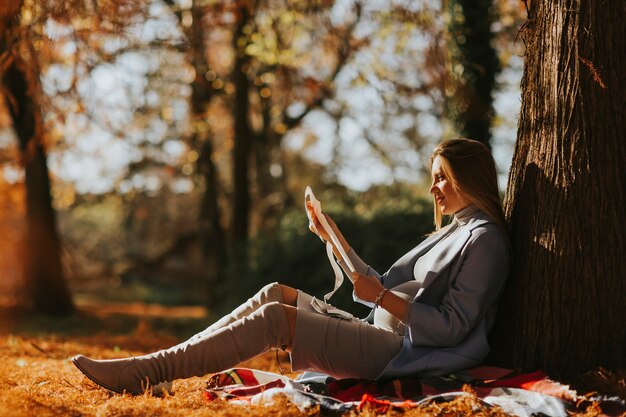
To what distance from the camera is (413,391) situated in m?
3.66

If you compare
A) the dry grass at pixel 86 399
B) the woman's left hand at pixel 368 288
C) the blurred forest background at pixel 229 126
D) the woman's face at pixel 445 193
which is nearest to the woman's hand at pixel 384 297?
the woman's left hand at pixel 368 288

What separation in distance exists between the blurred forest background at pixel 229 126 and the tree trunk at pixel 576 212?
1.82 feet

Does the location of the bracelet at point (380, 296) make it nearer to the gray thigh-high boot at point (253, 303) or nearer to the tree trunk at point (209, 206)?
the gray thigh-high boot at point (253, 303)

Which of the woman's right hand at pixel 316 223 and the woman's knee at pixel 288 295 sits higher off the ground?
the woman's right hand at pixel 316 223

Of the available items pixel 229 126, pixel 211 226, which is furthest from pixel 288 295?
pixel 229 126

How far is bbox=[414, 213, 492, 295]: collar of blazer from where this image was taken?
12.4ft

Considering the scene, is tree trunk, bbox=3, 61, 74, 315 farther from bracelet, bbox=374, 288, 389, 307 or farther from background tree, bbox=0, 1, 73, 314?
bracelet, bbox=374, 288, 389, 307

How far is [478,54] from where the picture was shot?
8.57 meters

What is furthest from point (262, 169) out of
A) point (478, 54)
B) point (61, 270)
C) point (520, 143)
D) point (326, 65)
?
point (520, 143)

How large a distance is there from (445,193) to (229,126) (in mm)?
12232

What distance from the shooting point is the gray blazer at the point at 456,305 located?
3684mm

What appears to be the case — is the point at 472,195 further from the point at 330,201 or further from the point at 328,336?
the point at 330,201

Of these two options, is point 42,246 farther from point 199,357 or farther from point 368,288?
point 368,288

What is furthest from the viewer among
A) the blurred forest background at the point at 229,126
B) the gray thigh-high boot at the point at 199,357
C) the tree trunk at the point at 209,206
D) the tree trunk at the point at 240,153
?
the tree trunk at the point at 209,206
